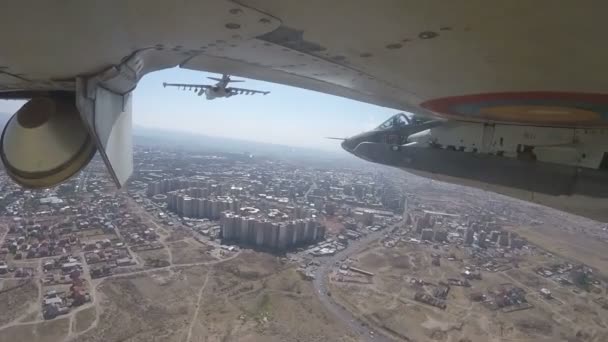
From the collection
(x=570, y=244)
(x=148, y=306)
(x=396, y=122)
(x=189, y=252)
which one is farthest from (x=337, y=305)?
(x=570, y=244)

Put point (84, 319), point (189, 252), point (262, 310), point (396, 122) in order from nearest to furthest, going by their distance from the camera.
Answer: point (396, 122) → point (84, 319) → point (262, 310) → point (189, 252)

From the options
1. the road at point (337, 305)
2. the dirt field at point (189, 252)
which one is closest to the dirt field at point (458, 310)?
the road at point (337, 305)

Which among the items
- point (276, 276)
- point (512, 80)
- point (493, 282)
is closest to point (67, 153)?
point (512, 80)

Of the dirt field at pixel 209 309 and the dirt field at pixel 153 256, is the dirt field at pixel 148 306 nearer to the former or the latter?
the dirt field at pixel 209 309

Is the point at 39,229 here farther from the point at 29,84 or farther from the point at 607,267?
the point at 607,267

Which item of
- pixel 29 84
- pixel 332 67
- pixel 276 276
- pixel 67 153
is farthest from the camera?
pixel 276 276

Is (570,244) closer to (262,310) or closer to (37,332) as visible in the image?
(262,310)
